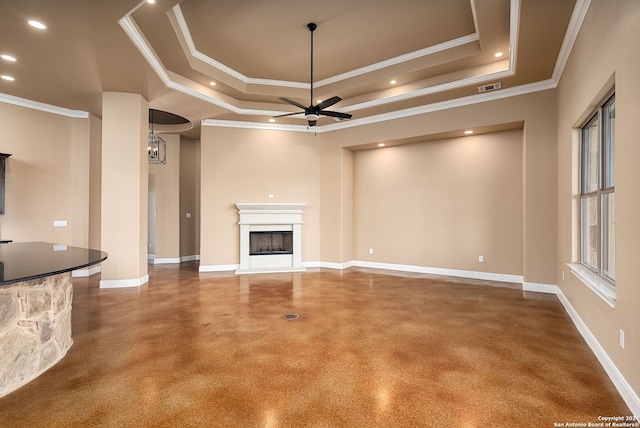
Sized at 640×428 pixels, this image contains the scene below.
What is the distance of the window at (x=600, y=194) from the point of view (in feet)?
9.52

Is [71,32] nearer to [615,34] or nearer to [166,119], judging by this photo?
[166,119]

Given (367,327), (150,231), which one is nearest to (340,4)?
(367,327)

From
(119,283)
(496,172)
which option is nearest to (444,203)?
(496,172)

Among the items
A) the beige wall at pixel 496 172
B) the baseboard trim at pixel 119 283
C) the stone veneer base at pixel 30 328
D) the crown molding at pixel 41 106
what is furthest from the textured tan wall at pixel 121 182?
A: the beige wall at pixel 496 172

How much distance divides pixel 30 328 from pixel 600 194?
509 cm

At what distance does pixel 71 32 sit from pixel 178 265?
5410 mm

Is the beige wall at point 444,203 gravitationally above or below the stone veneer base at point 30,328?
above

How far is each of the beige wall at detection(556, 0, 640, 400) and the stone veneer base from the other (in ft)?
13.8

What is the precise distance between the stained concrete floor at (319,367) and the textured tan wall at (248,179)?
7.77 ft

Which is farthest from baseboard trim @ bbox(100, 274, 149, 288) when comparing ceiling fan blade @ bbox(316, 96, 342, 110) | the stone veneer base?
ceiling fan blade @ bbox(316, 96, 342, 110)

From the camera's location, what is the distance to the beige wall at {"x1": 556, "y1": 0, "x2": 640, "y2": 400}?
2.04m

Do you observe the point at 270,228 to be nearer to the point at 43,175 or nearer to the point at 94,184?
the point at 94,184

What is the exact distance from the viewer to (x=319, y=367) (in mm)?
2605

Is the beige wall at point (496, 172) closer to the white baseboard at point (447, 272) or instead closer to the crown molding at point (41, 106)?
the white baseboard at point (447, 272)
